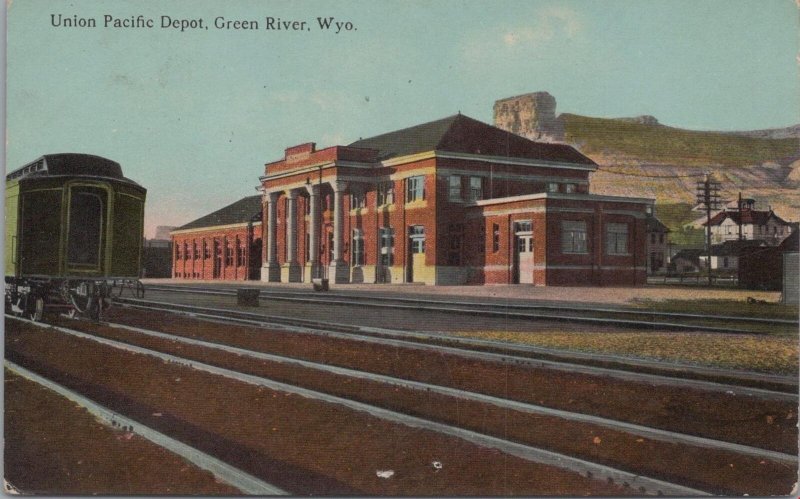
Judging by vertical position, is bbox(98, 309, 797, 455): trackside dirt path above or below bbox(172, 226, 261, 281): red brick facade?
below

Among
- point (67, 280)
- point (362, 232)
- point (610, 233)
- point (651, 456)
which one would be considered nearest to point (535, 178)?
point (610, 233)

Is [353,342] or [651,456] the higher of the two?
[353,342]

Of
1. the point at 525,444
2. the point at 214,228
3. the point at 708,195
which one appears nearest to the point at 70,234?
the point at 214,228

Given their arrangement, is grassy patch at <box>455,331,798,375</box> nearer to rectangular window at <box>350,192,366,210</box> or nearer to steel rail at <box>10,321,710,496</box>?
steel rail at <box>10,321,710,496</box>

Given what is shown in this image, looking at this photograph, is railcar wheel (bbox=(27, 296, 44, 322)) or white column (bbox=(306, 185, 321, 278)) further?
railcar wheel (bbox=(27, 296, 44, 322))

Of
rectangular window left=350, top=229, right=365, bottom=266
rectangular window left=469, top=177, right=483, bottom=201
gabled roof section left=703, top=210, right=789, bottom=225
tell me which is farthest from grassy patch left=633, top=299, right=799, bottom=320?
rectangular window left=350, top=229, right=365, bottom=266

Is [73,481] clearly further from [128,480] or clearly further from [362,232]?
[362,232]
